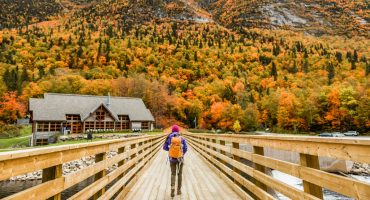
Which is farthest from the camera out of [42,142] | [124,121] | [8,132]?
[124,121]

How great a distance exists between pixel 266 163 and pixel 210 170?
22.3ft

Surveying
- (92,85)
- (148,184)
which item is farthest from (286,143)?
(92,85)

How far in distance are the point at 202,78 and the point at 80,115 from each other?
76.1 m

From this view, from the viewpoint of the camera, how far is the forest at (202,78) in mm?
66625

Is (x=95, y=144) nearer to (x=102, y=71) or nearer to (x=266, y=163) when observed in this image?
(x=266, y=163)

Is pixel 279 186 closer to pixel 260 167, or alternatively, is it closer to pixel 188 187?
pixel 260 167

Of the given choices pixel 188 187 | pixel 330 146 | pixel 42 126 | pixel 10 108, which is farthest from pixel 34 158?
pixel 10 108

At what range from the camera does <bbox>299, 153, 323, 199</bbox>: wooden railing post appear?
3.03 meters

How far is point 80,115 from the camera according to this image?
5500cm

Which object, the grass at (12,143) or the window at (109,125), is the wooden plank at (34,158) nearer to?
the grass at (12,143)

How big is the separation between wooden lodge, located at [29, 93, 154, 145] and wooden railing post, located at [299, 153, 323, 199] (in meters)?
49.9

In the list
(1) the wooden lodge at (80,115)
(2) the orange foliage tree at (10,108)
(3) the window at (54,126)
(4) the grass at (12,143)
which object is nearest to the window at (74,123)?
(1) the wooden lodge at (80,115)

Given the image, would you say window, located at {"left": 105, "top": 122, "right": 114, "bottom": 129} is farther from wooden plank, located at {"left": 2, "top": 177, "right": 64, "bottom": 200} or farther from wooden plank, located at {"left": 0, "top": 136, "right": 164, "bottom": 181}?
wooden plank, located at {"left": 2, "top": 177, "right": 64, "bottom": 200}

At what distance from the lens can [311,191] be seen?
3.09 metres
